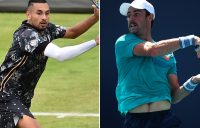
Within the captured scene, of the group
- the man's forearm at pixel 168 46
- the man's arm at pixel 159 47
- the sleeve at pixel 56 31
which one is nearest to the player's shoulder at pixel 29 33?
the sleeve at pixel 56 31

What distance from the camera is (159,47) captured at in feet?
18.5

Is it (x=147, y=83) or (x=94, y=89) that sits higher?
(x=147, y=83)

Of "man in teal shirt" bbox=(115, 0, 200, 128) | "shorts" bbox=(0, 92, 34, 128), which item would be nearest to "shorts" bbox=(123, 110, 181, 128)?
"man in teal shirt" bbox=(115, 0, 200, 128)

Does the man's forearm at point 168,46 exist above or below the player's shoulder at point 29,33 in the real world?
above

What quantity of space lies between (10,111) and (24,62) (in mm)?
511

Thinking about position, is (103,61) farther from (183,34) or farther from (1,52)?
(1,52)

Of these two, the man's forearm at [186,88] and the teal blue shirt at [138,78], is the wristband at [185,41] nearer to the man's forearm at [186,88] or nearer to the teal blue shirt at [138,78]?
the teal blue shirt at [138,78]

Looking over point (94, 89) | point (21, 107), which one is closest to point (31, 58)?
point (21, 107)

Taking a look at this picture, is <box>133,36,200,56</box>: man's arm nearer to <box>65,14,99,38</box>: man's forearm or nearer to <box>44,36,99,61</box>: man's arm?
<box>44,36,99,61</box>: man's arm

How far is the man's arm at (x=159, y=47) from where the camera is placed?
18.4 ft

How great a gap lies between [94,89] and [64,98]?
2.18ft

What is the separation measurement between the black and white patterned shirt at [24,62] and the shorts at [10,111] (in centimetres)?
6

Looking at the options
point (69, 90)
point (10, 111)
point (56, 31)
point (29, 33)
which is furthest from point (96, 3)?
point (69, 90)

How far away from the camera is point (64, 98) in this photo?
35.9 ft
